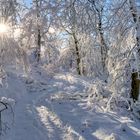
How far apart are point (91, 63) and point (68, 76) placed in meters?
3.00

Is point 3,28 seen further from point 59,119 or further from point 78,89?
point 78,89

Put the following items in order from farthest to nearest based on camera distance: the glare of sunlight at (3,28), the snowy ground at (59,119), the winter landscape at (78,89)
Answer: the snowy ground at (59,119) < the winter landscape at (78,89) < the glare of sunlight at (3,28)

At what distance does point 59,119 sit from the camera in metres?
13.6

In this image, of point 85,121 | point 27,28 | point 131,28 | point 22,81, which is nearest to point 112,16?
point 131,28

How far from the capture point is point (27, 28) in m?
9.48

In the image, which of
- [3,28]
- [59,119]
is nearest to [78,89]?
[59,119]

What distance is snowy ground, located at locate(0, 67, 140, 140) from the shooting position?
1208 cm

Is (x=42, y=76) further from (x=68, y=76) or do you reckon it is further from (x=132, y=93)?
(x=132, y=93)

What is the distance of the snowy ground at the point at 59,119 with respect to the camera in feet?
39.6

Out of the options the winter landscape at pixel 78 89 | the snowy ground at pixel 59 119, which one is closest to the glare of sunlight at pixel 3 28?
the winter landscape at pixel 78 89

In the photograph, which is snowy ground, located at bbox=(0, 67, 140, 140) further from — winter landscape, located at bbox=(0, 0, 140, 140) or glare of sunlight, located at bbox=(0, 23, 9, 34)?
glare of sunlight, located at bbox=(0, 23, 9, 34)

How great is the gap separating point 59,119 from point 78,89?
5356mm

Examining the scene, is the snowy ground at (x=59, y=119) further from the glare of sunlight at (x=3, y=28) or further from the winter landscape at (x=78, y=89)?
the glare of sunlight at (x=3, y=28)

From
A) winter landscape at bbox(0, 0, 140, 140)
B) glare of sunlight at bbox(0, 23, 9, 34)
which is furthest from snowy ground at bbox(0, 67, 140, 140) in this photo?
glare of sunlight at bbox(0, 23, 9, 34)
